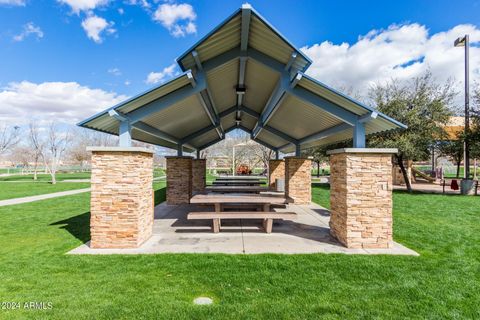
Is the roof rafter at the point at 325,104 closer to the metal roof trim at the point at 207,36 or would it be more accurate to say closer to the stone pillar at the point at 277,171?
the metal roof trim at the point at 207,36

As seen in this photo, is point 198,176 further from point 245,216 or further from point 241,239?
point 241,239

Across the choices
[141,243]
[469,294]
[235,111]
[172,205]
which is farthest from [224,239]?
[235,111]

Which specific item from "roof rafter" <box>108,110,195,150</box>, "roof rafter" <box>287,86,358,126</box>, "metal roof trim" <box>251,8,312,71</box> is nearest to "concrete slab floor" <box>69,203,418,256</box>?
"roof rafter" <box>108,110,195,150</box>

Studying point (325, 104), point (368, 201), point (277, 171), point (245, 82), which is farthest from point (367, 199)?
point (277, 171)

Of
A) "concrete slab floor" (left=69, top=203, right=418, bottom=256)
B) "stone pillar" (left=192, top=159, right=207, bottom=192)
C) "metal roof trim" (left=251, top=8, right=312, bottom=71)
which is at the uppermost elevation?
"metal roof trim" (left=251, top=8, right=312, bottom=71)

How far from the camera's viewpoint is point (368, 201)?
5.61m

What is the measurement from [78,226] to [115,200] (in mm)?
2990

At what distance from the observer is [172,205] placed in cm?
1117

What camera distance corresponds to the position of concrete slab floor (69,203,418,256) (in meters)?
5.38

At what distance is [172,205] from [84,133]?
182 ft

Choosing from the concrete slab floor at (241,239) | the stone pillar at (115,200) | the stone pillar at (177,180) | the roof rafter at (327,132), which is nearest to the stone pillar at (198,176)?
the stone pillar at (177,180)

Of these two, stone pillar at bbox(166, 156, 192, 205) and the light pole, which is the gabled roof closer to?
stone pillar at bbox(166, 156, 192, 205)

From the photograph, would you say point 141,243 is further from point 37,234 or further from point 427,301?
point 427,301

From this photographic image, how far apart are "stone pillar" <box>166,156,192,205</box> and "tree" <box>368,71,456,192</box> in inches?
452
